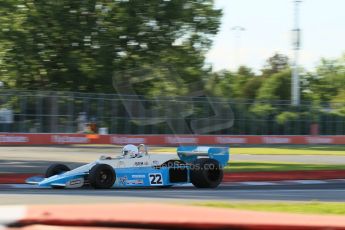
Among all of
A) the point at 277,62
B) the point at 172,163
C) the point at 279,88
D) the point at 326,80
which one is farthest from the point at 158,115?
the point at 277,62

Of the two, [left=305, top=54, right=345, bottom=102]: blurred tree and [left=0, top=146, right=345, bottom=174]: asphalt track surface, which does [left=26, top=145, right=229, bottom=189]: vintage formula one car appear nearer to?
[left=0, top=146, right=345, bottom=174]: asphalt track surface

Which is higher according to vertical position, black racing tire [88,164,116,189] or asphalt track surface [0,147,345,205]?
black racing tire [88,164,116,189]

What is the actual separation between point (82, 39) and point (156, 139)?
7769mm

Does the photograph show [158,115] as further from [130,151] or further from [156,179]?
[130,151]

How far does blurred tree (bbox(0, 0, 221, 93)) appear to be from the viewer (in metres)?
33.2

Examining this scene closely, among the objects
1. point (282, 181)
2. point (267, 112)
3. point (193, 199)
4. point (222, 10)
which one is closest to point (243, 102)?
point (267, 112)

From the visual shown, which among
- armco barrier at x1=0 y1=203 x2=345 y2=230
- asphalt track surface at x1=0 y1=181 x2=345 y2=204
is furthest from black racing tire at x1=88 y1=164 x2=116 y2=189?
armco barrier at x1=0 y1=203 x2=345 y2=230

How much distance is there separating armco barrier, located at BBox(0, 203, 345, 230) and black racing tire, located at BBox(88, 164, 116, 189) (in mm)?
10375

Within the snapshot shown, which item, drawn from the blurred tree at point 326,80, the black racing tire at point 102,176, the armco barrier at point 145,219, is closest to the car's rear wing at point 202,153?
the black racing tire at point 102,176

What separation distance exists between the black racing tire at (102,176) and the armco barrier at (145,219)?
10.4 metres

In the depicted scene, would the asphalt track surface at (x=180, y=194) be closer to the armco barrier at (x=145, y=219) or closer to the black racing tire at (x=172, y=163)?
the black racing tire at (x=172, y=163)

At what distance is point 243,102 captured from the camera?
43844 mm

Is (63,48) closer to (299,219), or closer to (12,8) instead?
(12,8)

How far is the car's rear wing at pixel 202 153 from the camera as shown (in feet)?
50.9
